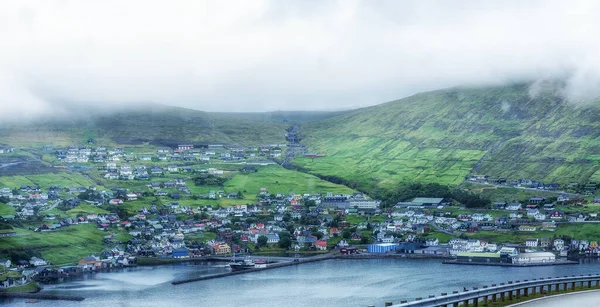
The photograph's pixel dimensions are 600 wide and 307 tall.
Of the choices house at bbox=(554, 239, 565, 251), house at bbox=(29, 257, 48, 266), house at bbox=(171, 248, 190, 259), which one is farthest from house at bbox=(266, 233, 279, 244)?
house at bbox=(554, 239, 565, 251)

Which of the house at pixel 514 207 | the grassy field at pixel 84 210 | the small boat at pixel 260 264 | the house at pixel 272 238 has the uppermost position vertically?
the house at pixel 514 207

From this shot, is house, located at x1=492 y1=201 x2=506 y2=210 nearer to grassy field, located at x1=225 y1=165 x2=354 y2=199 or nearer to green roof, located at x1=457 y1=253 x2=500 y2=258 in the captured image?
green roof, located at x1=457 y1=253 x2=500 y2=258

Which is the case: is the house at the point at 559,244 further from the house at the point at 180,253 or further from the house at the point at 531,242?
the house at the point at 180,253

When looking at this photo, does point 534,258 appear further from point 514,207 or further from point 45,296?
point 45,296

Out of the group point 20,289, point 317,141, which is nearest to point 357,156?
point 317,141

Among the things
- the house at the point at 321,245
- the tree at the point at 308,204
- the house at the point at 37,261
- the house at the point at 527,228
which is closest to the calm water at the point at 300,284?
the house at the point at 37,261

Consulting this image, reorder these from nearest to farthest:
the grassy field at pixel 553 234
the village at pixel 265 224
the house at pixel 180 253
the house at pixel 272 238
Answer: the village at pixel 265 224 < the grassy field at pixel 553 234 < the house at pixel 180 253 < the house at pixel 272 238
